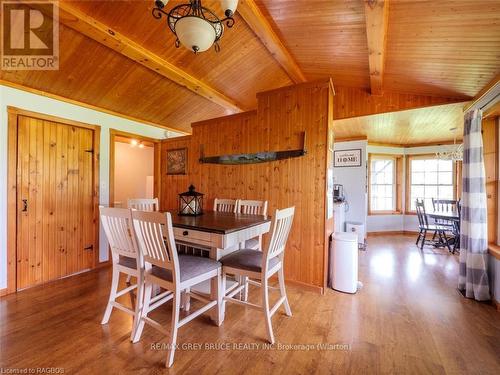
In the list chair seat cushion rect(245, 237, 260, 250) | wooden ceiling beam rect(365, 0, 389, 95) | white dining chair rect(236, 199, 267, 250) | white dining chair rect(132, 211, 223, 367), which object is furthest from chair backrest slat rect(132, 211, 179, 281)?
wooden ceiling beam rect(365, 0, 389, 95)

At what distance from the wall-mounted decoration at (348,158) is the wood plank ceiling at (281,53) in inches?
70.1

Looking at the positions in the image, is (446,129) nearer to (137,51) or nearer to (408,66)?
(408,66)

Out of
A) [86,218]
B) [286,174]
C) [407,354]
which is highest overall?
[286,174]

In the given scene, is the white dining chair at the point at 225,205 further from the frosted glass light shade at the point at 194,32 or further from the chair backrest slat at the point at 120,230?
the frosted glass light shade at the point at 194,32

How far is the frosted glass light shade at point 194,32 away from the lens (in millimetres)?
1321

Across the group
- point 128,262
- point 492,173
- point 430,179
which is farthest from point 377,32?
point 430,179

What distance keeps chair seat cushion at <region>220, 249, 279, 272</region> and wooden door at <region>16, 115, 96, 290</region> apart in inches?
90.6

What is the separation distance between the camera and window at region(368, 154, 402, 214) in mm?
5746

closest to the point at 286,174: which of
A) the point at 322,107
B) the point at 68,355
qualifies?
the point at 322,107

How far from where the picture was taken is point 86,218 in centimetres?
311

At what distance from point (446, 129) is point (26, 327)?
6.34 m

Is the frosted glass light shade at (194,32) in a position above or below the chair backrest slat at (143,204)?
above

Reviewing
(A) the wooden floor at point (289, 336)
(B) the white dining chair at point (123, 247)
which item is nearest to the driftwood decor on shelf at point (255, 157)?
(A) the wooden floor at point (289, 336)

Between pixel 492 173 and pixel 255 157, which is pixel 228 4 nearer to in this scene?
pixel 255 157
